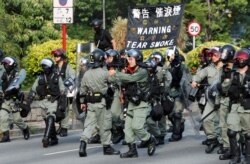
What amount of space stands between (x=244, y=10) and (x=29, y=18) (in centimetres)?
1616

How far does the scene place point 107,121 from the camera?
1402 centimetres

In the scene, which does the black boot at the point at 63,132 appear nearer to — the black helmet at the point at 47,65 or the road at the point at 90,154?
the road at the point at 90,154

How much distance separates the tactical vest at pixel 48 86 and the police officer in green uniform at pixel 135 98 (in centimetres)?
197

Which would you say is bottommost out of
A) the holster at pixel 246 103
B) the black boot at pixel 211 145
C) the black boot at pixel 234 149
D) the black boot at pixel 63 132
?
the black boot at pixel 63 132

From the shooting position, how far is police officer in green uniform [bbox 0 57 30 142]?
16.0 metres

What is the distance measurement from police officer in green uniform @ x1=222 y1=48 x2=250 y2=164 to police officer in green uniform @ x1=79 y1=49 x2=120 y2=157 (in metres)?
2.35

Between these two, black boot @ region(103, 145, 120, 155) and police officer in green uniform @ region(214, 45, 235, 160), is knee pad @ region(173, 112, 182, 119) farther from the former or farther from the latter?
police officer in green uniform @ region(214, 45, 235, 160)

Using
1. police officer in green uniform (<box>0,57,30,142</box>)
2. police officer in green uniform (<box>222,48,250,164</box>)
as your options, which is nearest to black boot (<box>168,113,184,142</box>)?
police officer in green uniform (<box>0,57,30,142</box>)

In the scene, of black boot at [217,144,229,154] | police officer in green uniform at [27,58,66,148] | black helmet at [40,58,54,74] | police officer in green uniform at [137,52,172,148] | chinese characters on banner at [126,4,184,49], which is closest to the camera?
black boot at [217,144,229,154]

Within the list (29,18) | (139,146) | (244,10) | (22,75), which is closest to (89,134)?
(139,146)

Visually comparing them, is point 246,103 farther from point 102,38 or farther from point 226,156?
point 102,38

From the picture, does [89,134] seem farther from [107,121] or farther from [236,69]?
[236,69]

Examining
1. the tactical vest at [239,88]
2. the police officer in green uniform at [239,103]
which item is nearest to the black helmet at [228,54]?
the police officer in green uniform at [239,103]

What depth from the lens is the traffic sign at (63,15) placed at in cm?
1881
